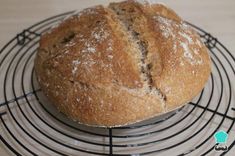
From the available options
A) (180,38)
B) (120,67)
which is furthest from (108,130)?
(180,38)

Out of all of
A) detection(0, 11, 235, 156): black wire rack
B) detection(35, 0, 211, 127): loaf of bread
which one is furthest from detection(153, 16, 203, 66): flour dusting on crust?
detection(0, 11, 235, 156): black wire rack

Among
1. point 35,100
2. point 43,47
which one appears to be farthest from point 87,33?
point 35,100

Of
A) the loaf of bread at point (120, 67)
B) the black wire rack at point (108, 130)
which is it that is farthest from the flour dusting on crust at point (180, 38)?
the black wire rack at point (108, 130)

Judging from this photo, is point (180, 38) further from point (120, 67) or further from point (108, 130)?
point (108, 130)

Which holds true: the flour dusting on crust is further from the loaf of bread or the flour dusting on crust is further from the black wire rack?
the black wire rack

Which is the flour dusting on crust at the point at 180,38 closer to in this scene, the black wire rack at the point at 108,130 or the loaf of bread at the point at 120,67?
the loaf of bread at the point at 120,67
